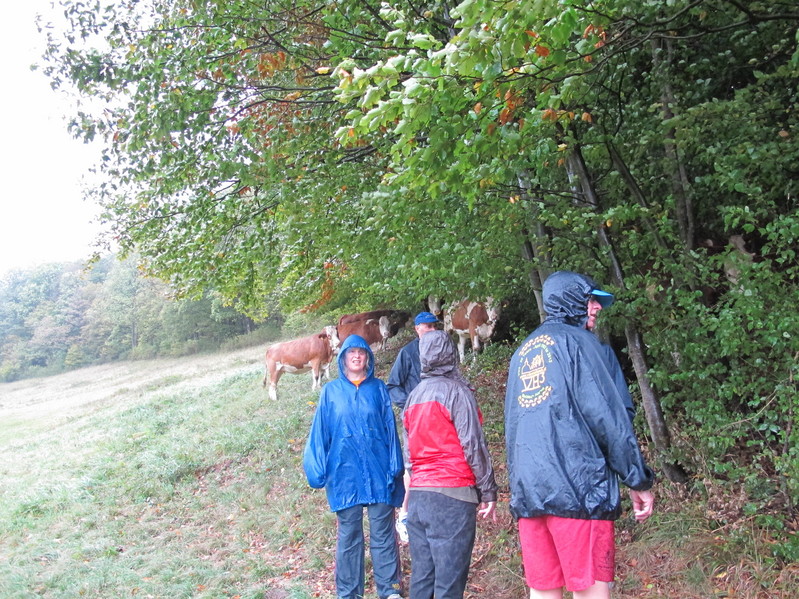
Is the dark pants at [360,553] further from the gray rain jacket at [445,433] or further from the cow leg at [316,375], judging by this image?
the cow leg at [316,375]

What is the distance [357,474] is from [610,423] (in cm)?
244

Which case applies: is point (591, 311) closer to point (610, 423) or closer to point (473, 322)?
point (610, 423)

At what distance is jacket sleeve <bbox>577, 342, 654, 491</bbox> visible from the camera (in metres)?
2.50

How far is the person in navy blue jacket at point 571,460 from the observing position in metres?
2.51

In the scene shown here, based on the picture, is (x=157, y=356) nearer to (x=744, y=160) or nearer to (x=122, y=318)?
(x=122, y=318)

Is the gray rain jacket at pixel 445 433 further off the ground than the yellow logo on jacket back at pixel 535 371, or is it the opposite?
the yellow logo on jacket back at pixel 535 371

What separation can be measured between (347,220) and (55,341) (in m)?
55.9

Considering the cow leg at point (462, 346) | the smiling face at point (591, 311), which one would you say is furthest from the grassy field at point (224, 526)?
the smiling face at point (591, 311)

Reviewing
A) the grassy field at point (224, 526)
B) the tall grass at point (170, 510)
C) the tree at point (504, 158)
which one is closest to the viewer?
the tree at point (504, 158)

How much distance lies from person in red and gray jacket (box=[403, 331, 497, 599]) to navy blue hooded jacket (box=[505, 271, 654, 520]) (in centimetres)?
73

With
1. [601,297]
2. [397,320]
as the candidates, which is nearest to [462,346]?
[397,320]

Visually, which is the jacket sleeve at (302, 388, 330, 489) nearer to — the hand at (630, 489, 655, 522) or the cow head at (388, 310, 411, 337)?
the hand at (630, 489, 655, 522)

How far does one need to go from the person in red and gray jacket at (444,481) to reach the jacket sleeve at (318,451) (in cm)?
105

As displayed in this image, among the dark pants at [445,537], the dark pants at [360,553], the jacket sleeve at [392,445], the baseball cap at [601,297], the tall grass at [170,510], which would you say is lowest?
the tall grass at [170,510]
